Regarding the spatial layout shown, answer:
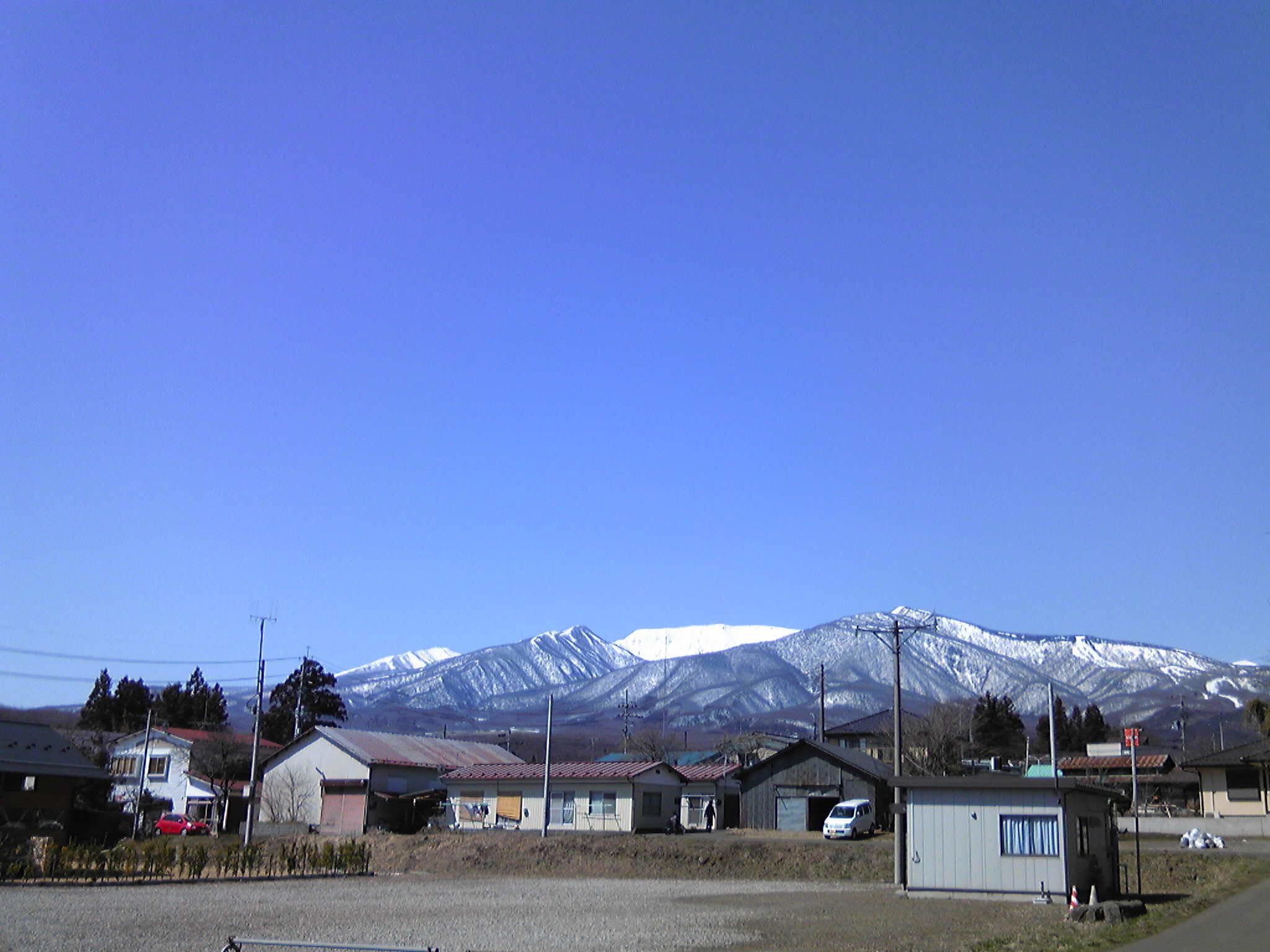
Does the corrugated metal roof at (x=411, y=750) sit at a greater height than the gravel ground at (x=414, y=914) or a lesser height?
greater

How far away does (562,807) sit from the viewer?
51.4m

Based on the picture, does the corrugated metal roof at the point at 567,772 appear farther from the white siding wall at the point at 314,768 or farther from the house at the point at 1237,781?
the house at the point at 1237,781

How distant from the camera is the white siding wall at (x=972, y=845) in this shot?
2550cm

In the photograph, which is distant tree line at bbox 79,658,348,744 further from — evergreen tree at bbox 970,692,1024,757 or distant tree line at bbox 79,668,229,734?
evergreen tree at bbox 970,692,1024,757

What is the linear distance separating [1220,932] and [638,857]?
77.7 feet

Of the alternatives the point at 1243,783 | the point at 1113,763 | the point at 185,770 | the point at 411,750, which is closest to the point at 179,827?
the point at 185,770

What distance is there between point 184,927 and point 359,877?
629 inches

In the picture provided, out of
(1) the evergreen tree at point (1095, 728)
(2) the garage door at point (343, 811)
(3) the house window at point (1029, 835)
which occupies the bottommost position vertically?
(2) the garage door at point (343, 811)

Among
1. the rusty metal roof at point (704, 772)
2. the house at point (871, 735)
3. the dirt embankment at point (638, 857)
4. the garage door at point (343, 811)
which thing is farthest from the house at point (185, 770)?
the house at point (871, 735)

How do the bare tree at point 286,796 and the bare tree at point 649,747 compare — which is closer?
the bare tree at point 286,796

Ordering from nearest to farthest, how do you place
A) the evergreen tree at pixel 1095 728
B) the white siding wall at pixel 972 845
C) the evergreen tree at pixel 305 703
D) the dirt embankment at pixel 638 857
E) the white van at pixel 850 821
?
the white siding wall at pixel 972 845 → the dirt embankment at pixel 638 857 → the white van at pixel 850 821 → the evergreen tree at pixel 305 703 → the evergreen tree at pixel 1095 728

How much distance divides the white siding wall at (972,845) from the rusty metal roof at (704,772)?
28.3m

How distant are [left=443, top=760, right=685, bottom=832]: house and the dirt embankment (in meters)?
4.02

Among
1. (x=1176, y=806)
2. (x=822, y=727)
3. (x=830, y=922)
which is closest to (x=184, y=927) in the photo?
(x=830, y=922)
